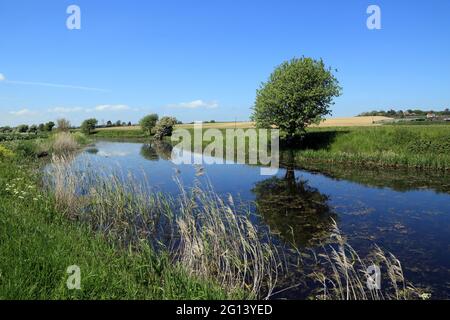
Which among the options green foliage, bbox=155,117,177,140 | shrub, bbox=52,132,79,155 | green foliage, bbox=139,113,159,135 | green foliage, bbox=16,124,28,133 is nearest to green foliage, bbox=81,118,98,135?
green foliage, bbox=16,124,28,133

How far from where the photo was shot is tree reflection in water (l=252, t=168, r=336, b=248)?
1234 cm

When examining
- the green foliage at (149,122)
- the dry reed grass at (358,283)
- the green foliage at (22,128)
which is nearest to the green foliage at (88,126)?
the green foliage at (22,128)

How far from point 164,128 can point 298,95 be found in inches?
2058

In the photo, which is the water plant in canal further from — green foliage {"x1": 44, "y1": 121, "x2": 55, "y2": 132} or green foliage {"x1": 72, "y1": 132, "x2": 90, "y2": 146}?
green foliage {"x1": 44, "y1": 121, "x2": 55, "y2": 132}

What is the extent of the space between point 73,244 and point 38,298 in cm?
243

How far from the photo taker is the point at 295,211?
52.3 ft

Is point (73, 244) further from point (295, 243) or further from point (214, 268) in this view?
point (295, 243)

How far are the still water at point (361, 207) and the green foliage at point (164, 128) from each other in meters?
55.3

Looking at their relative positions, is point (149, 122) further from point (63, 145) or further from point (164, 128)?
point (63, 145)

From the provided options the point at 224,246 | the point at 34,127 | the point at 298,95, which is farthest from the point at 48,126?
the point at 224,246

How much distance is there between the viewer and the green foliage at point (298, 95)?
34.5 meters

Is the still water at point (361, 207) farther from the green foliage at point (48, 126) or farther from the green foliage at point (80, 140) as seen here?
the green foliage at point (48, 126)

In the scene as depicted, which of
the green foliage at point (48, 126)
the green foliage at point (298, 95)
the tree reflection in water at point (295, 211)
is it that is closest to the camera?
the tree reflection in water at point (295, 211)
